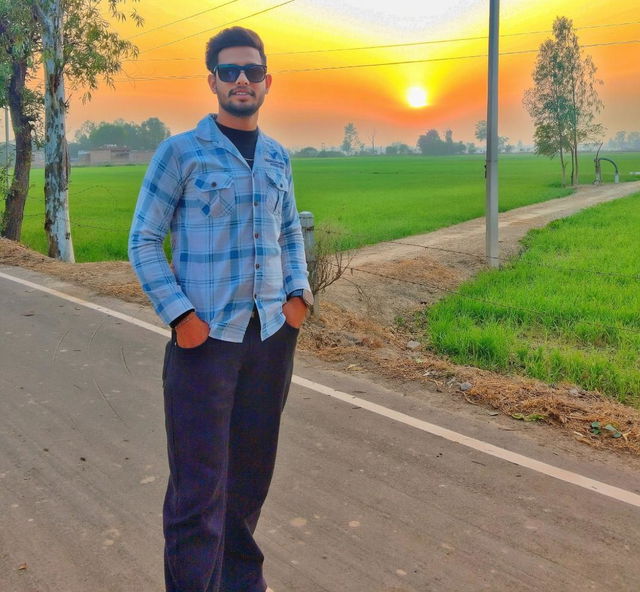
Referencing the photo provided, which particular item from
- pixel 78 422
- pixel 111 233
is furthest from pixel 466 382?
pixel 111 233

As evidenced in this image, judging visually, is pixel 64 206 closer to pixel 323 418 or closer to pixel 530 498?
pixel 323 418

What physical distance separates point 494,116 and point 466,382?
666cm

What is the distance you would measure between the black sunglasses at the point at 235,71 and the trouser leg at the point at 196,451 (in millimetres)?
808

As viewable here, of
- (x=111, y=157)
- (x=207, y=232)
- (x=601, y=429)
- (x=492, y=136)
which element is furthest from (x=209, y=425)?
(x=111, y=157)

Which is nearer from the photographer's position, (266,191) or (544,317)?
(266,191)

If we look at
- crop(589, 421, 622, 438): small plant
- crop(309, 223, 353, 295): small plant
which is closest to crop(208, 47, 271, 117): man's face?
crop(589, 421, 622, 438): small plant

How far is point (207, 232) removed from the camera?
2.08 metres

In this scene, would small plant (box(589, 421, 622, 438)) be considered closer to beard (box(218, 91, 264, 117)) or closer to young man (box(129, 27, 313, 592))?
young man (box(129, 27, 313, 592))

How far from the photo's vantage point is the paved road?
263 centimetres

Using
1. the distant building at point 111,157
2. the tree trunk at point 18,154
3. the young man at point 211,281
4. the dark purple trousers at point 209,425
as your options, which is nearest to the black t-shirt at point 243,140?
the young man at point 211,281

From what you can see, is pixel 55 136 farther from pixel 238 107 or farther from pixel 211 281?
pixel 211 281

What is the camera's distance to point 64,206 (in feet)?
37.9

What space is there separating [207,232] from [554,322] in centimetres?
580

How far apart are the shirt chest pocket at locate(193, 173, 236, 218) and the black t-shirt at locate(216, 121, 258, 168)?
114 mm
